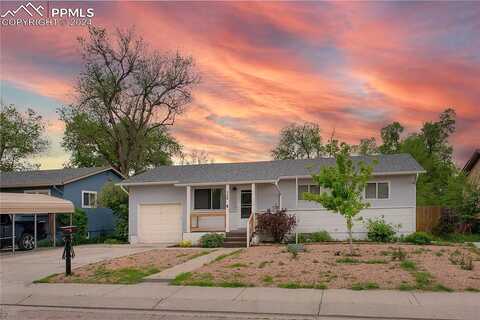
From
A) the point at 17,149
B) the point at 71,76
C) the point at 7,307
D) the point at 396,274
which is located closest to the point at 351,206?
the point at 396,274

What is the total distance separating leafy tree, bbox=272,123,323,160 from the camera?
5456cm

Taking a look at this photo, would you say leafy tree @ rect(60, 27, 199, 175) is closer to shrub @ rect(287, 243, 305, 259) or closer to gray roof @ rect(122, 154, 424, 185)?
gray roof @ rect(122, 154, 424, 185)

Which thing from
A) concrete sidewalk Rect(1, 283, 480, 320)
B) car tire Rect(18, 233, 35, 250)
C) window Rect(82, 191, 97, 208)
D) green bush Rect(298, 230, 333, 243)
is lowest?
car tire Rect(18, 233, 35, 250)

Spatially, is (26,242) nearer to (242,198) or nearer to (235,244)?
(235,244)

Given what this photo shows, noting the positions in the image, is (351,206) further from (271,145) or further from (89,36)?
(271,145)

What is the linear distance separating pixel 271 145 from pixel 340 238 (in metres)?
33.7

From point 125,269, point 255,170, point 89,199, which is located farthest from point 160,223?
point 125,269

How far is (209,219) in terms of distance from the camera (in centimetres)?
2492

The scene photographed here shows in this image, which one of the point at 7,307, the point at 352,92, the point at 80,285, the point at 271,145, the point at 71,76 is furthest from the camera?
the point at 271,145

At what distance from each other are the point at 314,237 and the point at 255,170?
5.22 metres

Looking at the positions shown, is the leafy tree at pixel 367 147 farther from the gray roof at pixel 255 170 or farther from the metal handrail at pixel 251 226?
the metal handrail at pixel 251 226

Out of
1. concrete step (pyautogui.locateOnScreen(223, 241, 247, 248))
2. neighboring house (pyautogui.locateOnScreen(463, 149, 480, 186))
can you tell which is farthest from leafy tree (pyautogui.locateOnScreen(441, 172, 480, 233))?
concrete step (pyautogui.locateOnScreen(223, 241, 247, 248))

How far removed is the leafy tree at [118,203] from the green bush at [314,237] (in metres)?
10.7

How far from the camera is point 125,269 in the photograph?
1432 cm
